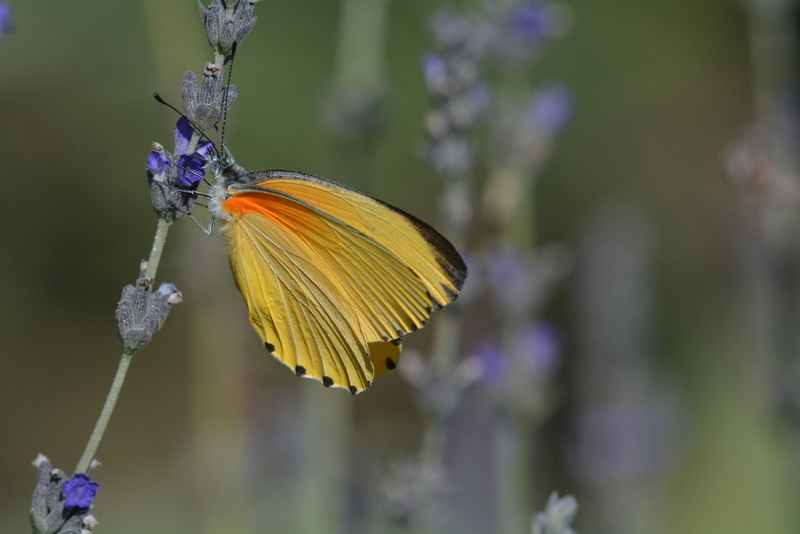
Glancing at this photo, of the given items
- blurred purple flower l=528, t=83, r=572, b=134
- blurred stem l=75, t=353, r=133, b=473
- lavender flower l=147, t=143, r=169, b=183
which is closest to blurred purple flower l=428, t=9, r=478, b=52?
blurred purple flower l=528, t=83, r=572, b=134

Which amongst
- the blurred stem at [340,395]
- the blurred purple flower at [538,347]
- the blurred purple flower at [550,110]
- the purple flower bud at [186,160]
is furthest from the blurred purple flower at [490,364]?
the purple flower bud at [186,160]

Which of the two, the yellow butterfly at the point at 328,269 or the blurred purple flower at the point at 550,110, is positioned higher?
the blurred purple flower at the point at 550,110

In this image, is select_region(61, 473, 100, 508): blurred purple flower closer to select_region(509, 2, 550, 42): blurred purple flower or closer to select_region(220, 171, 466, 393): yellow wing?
select_region(220, 171, 466, 393): yellow wing

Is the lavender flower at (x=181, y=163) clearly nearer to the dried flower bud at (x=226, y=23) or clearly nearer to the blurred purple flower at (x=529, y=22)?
the dried flower bud at (x=226, y=23)

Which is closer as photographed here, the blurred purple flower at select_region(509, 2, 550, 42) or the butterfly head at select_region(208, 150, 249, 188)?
the butterfly head at select_region(208, 150, 249, 188)

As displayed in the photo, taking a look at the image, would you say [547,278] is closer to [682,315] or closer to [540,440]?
[540,440]

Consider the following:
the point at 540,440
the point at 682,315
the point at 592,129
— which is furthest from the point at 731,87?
the point at 540,440
